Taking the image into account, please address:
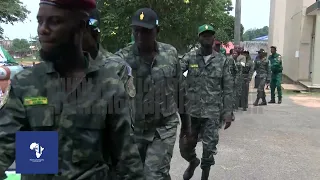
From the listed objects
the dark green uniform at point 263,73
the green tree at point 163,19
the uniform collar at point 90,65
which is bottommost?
the dark green uniform at point 263,73

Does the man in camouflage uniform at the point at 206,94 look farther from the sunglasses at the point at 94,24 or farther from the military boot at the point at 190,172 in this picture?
the sunglasses at the point at 94,24

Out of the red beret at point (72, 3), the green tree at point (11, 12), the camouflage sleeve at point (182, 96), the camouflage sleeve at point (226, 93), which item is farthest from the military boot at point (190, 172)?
the green tree at point (11, 12)

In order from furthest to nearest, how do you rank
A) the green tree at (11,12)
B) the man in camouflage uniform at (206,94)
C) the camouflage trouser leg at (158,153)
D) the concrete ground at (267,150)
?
1. the green tree at (11,12)
2. the concrete ground at (267,150)
3. the man in camouflage uniform at (206,94)
4. the camouflage trouser leg at (158,153)

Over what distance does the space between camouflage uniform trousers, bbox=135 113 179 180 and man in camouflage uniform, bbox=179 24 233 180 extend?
1.35m

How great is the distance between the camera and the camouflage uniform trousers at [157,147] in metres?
3.79

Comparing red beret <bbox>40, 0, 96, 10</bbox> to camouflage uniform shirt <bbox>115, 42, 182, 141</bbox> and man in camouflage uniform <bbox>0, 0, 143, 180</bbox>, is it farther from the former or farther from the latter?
camouflage uniform shirt <bbox>115, 42, 182, 141</bbox>

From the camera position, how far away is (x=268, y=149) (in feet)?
23.6

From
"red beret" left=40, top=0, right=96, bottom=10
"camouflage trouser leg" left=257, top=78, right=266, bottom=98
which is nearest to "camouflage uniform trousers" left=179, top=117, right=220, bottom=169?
"red beret" left=40, top=0, right=96, bottom=10

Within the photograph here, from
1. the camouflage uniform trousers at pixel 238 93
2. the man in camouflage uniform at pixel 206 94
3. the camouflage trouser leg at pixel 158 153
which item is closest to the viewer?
the camouflage trouser leg at pixel 158 153

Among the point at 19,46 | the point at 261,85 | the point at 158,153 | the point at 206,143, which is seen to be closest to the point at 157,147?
the point at 158,153

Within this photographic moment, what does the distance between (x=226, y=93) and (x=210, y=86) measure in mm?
217

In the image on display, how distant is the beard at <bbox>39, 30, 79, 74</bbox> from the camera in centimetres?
176

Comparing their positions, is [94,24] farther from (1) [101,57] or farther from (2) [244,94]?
(2) [244,94]

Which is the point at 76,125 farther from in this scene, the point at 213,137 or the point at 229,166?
the point at 229,166
